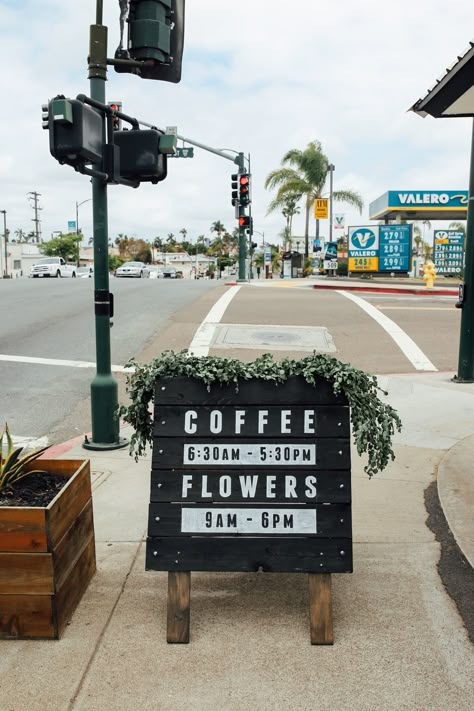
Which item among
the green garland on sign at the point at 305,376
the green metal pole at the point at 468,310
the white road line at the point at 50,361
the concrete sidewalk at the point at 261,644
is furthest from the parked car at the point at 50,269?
the green garland on sign at the point at 305,376

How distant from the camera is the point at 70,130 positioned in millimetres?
5277

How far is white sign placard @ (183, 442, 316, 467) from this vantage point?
3.41 m

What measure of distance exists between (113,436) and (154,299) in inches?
493

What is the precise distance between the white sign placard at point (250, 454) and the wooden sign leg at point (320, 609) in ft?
1.83

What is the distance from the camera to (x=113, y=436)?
670 centimetres

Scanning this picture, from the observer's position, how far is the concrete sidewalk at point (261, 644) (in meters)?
2.82

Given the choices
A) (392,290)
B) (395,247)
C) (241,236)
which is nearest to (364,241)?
(395,247)

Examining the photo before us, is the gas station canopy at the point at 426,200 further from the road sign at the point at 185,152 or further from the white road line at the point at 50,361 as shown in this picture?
the white road line at the point at 50,361

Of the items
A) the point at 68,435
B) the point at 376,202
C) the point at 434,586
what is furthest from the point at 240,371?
the point at 376,202

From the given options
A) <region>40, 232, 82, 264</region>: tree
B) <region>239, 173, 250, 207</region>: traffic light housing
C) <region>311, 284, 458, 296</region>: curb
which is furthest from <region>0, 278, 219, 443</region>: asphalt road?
<region>40, 232, 82, 264</region>: tree

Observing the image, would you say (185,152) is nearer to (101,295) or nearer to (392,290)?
(392,290)

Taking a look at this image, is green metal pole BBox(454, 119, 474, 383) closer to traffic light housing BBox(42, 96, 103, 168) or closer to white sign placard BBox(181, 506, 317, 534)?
traffic light housing BBox(42, 96, 103, 168)

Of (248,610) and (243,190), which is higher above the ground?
A: (243,190)

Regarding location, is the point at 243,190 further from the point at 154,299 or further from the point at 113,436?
the point at 113,436
